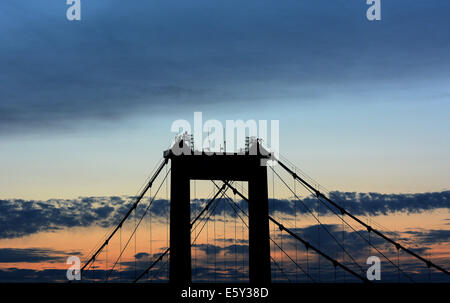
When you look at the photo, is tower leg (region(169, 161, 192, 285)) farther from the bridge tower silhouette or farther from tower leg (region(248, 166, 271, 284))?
tower leg (region(248, 166, 271, 284))

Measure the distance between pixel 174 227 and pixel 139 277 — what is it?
64.7 feet

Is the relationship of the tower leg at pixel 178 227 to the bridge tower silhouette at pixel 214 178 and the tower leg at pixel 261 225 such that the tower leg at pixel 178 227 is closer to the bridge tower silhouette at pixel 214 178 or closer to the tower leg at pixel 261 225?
the bridge tower silhouette at pixel 214 178

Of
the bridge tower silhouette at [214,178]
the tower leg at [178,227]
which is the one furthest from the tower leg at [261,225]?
the tower leg at [178,227]

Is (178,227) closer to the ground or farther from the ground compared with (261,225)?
closer to the ground

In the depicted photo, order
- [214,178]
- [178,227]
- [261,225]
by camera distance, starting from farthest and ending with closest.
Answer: [214,178] → [261,225] → [178,227]

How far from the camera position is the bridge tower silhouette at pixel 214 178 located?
5394 cm

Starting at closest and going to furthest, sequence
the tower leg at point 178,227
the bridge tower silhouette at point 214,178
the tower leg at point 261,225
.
A: 1. the tower leg at point 178,227
2. the bridge tower silhouette at point 214,178
3. the tower leg at point 261,225

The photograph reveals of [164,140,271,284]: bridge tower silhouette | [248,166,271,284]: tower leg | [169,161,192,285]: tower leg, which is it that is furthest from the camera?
[248,166,271,284]: tower leg

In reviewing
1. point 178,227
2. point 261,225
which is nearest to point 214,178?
point 261,225

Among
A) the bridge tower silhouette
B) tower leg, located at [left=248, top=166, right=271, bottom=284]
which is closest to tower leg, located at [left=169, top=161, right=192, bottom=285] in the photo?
the bridge tower silhouette

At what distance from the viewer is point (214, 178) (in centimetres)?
5762

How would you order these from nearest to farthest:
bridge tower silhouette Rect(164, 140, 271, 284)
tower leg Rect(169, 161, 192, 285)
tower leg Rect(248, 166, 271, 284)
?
1. tower leg Rect(169, 161, 192, 285)
2. bridge tower silhouette Rect(164, 140, 271, 284)
3. tower leg Rect(248, 166, 271, 284)

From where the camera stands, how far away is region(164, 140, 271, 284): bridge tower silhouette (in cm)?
5394

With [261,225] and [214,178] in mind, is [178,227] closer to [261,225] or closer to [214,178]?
[214,178]
